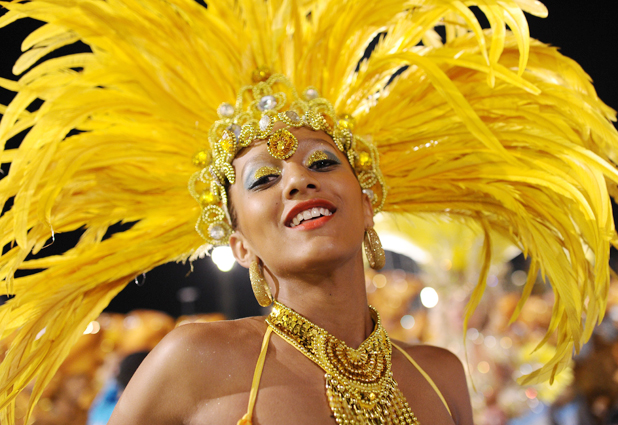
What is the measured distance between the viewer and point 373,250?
193 centimetres

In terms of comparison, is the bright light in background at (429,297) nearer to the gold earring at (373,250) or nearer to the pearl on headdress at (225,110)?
the gold earring at (373,250)

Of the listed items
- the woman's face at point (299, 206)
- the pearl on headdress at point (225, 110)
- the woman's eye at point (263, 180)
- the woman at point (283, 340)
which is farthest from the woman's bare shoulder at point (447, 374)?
the pearl on headdress at point (225, 110)

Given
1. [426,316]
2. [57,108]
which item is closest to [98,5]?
[57,108]

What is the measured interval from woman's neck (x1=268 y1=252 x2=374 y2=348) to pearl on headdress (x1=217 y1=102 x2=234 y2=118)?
60 cm

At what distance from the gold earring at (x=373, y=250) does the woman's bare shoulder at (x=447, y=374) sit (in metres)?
0.32

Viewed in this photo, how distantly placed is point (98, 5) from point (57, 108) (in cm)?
36

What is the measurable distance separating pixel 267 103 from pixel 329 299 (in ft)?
2.26

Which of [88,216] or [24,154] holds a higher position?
[24,154]

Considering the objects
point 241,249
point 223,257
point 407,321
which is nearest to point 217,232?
point 241,249

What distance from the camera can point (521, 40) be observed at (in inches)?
66.7

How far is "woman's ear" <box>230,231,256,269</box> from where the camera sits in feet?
6.14

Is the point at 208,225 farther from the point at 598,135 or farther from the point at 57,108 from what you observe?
the point at 598,135

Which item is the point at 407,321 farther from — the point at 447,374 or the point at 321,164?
the point at 321,164

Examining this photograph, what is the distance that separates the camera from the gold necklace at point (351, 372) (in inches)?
61.3
